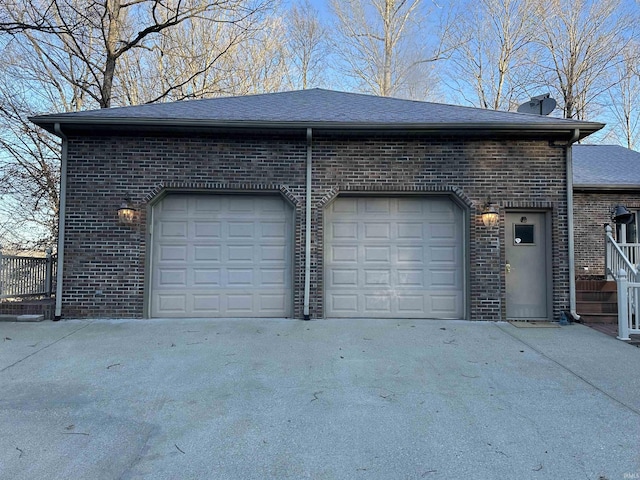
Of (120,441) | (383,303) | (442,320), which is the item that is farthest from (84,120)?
(442,320)

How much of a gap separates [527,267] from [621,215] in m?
4.35

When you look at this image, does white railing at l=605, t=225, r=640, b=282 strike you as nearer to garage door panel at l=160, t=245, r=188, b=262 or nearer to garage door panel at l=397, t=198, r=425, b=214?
garage door panel at l=397, t=198, r=425, b=214

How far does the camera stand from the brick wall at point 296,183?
21.6 feet

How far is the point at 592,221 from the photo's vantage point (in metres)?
9.83

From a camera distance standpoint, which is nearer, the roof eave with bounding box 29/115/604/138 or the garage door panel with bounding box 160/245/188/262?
the roof eave with bounding box 29/115/604/138

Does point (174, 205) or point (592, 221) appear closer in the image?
point (174, 205)

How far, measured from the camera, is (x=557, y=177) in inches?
266

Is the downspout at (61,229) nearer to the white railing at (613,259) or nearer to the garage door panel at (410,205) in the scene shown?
the garage door panel at (410,205)

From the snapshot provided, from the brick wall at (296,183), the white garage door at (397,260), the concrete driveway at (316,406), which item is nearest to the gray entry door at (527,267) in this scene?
the brick wall at (296,183)

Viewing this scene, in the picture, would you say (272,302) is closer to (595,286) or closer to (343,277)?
(343,277)

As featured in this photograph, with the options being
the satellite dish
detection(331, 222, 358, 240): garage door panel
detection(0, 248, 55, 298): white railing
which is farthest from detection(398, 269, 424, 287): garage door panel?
detection(0, 248, 55, 298): white railing

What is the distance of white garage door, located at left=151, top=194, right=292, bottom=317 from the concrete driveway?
117 cm

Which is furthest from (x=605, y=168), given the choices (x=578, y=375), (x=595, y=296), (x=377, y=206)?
(x=578, y=375)

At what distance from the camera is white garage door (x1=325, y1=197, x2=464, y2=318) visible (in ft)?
22.5
